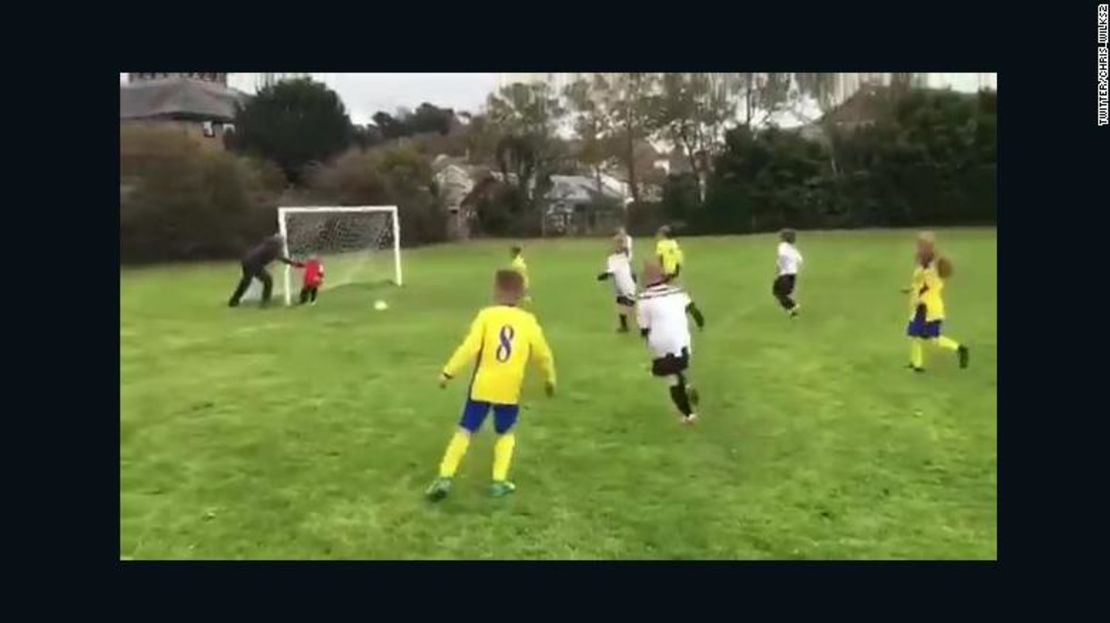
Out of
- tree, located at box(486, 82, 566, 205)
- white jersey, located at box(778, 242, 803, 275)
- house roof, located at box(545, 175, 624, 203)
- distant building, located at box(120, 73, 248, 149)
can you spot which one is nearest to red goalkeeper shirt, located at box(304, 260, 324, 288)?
distant building, located at box(120, 73, 248, 149)

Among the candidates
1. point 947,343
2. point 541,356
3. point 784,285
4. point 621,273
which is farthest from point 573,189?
point 541,356

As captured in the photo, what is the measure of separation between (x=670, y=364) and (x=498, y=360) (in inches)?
67.8

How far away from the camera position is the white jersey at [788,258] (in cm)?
1134

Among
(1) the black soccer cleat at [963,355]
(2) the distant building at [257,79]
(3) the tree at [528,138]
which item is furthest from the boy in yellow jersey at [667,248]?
(2) the distant building at [257,79]

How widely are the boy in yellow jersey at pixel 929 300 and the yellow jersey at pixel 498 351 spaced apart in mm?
4086

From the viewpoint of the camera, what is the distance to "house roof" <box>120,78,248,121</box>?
25.9ft

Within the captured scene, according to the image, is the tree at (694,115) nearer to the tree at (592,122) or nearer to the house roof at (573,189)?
the tree at (592,122)

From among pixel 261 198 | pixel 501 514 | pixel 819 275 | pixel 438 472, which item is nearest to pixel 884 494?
pixel 501 514

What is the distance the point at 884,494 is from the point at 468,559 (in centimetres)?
252

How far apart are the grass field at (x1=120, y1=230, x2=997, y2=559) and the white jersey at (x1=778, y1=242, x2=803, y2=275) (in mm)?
188

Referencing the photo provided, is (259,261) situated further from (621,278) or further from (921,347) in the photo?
(921,347)

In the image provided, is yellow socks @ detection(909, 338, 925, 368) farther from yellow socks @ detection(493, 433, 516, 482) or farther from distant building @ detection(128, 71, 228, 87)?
distant building @ detection(128, 71, 228, 87)

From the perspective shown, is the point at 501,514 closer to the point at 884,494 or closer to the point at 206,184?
the point at 884,494

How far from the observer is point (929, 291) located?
8578 mm
